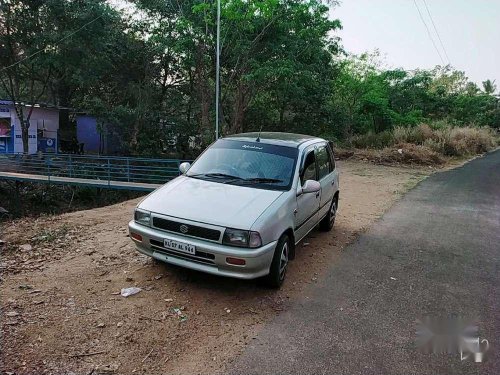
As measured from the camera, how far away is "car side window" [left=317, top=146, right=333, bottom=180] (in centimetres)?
571

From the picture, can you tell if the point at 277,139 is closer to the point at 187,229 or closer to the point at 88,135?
the point at 187,229

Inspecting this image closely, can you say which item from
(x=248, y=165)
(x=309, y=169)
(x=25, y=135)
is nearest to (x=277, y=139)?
(x=309, y=169)

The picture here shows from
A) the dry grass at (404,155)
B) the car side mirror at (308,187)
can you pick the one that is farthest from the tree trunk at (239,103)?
the car side mirror at (308,187)

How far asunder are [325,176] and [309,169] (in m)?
0.83

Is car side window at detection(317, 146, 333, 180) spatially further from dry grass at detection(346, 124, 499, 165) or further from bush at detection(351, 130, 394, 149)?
bush at detection(351, 130, 394, 149)

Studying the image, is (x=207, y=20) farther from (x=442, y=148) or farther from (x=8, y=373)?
(x=442, y=148)

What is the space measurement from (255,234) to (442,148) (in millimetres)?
19450

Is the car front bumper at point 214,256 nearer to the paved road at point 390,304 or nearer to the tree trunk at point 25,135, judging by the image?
the paved road at point 390,304

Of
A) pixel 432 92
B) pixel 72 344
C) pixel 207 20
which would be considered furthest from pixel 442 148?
pixel 72 344

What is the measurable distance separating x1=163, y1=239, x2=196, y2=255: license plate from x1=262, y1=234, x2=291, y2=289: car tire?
86 cm

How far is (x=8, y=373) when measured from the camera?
274cm

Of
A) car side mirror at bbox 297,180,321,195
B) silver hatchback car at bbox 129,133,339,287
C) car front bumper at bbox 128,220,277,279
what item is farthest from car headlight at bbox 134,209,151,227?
car side mirror at bbox 297,180,321,195

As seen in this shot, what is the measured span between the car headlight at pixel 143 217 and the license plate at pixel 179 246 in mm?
340

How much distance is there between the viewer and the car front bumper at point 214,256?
3680 millimetres
